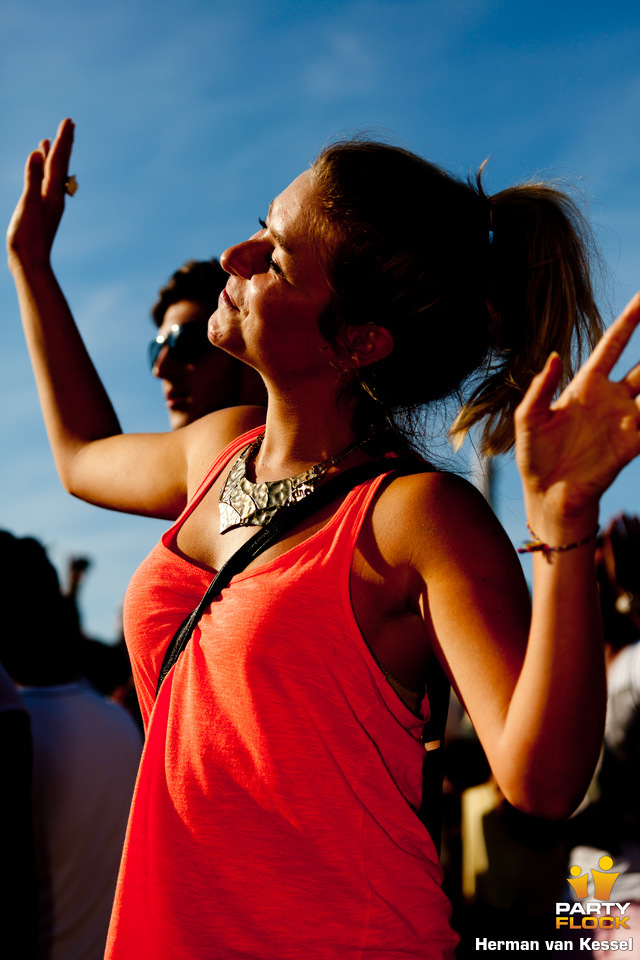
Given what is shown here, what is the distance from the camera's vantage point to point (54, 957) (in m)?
2.98

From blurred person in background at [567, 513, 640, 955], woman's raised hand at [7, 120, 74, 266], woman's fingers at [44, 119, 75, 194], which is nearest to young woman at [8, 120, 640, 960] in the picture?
woman's raised hand at [7, 120, 74, 266]

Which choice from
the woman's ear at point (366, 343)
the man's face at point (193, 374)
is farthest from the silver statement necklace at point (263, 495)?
the man's face at point (193, 374)

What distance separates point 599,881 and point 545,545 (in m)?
2.54

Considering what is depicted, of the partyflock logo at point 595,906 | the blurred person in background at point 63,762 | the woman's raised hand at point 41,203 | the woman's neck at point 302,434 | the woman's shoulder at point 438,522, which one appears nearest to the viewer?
the woman's shoulder at point 438,522

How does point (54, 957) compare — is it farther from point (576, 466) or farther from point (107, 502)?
point (576, 466)

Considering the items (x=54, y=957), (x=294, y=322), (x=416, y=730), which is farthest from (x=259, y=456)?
(x=54, y=957)

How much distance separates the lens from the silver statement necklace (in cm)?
177

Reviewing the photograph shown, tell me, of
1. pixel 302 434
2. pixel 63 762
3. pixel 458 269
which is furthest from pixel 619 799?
pixel 458 269

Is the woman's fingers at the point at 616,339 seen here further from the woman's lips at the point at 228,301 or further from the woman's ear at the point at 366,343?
the woman's lips at the point at 228,301

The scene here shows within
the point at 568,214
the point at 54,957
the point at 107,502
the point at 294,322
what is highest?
the point at 568,214

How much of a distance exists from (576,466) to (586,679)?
0.29m

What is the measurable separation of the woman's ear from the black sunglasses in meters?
1.57

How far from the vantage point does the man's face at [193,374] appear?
3338mm

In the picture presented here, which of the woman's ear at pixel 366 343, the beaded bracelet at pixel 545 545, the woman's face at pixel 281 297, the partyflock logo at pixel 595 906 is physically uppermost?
the woman's face at pixel 281 297
